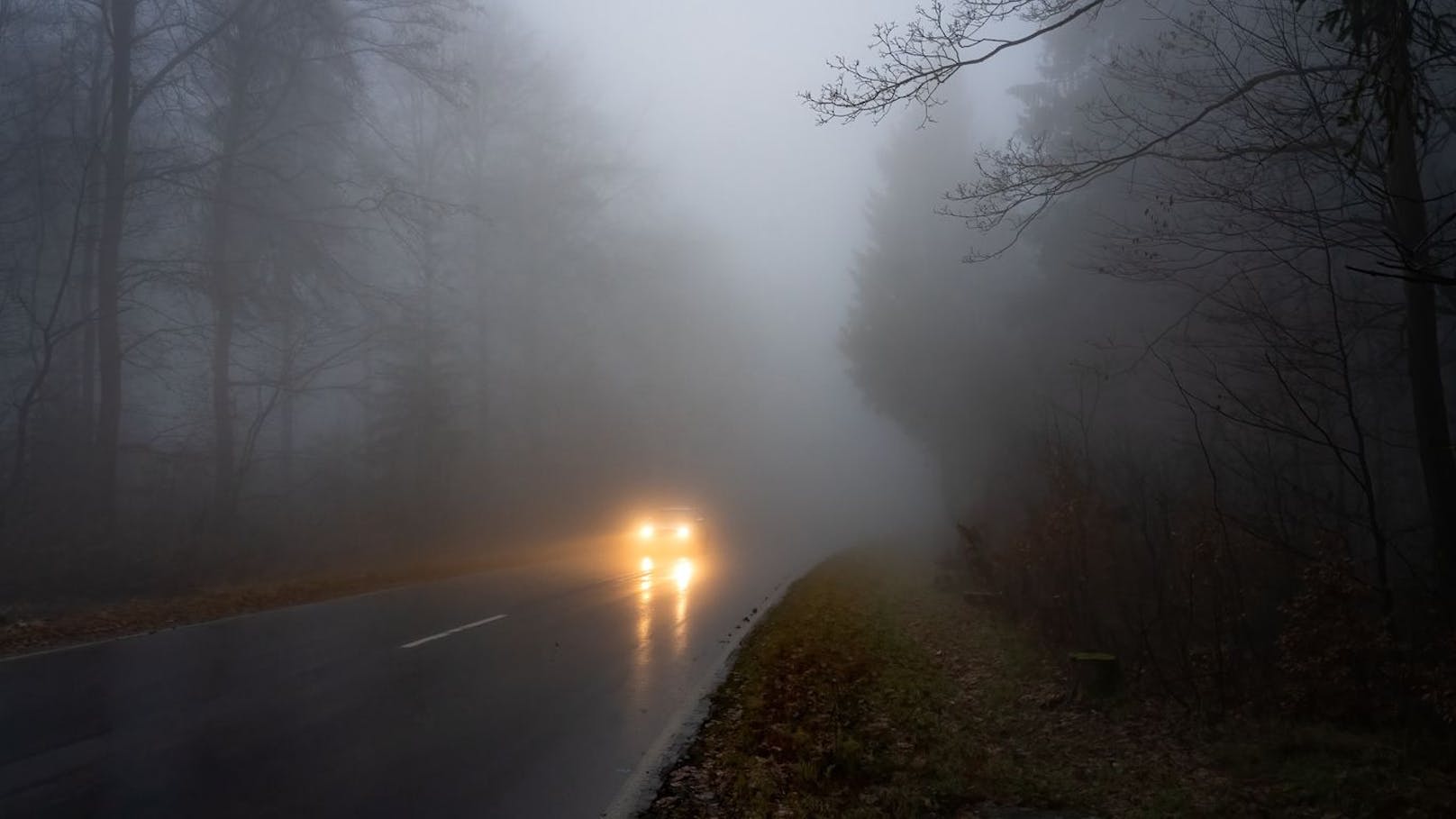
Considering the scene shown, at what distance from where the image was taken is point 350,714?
7516 millimetres

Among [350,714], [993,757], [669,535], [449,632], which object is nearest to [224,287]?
[449,632]

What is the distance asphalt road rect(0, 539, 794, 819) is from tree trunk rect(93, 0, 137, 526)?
7887 millimetres

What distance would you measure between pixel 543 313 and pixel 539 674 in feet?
88.5

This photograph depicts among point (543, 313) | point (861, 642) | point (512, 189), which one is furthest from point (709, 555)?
point (861, 642)

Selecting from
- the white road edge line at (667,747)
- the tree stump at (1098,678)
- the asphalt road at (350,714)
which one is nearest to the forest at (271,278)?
the asphalt road at (350,714)

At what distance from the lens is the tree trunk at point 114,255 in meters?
17.9

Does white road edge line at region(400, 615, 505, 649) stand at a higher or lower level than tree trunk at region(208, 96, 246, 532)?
lower

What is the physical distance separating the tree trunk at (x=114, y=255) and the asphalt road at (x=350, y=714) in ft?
25.9

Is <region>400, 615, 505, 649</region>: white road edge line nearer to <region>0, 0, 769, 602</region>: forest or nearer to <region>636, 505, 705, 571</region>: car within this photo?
<region>0, 0, 769, 602</region>: forest

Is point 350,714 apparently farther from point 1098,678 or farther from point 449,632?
point 1098,678

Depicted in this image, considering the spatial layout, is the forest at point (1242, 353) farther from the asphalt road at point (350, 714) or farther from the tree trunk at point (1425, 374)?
the asphalt road at point (350, 714)

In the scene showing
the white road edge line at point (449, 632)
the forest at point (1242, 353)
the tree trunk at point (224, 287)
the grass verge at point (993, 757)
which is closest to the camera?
the grass verge at point (993, 757)

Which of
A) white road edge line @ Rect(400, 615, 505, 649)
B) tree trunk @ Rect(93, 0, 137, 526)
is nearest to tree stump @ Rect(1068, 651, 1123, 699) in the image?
white road edge line @ Rect(400, 615, 505, 649)

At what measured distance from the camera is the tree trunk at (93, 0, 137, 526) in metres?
17.9
